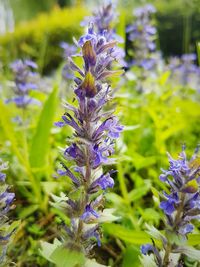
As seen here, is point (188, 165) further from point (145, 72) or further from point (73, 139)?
point (145, 72)

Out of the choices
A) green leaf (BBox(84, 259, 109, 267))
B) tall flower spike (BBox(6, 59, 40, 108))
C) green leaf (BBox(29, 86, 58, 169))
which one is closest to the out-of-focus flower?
tall flower spike (BBox(6, 59, 40, 108))

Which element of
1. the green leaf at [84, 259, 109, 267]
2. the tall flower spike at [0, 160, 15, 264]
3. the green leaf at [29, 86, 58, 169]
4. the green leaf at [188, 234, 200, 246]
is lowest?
the green leaf at [84, 259, 109, 267]

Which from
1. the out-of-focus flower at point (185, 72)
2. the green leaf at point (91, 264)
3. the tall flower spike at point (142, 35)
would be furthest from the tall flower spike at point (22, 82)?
the out-of-focus flower at point (185, 72)

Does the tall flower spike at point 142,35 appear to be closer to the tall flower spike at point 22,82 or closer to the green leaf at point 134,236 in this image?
the tall flower spike at point 22,82

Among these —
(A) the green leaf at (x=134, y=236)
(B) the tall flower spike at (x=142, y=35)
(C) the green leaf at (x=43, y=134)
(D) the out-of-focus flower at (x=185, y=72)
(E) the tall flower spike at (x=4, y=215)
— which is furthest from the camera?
(D) the out-of-focus flower at (x=185, y=72)

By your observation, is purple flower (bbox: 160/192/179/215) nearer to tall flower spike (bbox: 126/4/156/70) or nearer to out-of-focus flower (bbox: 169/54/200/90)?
tall flower spike (bbox: 126/4/156/70)
